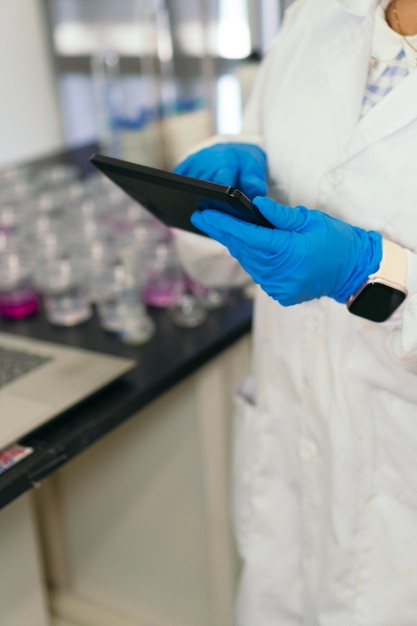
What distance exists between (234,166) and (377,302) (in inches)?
12.5

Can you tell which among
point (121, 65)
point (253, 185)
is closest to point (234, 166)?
point (253, 185)

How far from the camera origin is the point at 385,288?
0.99 m

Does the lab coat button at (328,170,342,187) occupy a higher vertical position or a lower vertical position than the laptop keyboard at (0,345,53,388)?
higher

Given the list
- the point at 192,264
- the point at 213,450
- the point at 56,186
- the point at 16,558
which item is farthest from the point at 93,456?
the point at 56,186

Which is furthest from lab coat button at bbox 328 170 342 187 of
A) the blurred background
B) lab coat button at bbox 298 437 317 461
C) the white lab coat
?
the blurred background

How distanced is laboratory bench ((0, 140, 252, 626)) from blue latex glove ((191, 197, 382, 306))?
1.33 ft

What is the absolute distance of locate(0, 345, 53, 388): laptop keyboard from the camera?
1320 millimetres

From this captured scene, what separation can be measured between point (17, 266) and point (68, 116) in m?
1.63

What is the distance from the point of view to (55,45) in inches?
118

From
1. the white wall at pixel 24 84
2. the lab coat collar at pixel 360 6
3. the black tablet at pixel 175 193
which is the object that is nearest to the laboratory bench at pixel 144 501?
the black tablet at pixel 175 193

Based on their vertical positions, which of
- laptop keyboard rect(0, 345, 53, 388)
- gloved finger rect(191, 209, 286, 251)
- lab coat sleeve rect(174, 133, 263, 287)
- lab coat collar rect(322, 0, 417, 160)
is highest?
lab coat collar rect(322, 0, 417, 160)

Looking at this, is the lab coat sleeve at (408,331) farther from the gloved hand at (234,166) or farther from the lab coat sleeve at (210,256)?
the lab coat sleeve at (210,256)

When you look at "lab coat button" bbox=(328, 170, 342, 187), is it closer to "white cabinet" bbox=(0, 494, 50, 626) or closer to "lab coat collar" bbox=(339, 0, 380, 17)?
"lab coat collar" bbox=(339, 0, 380, 17)

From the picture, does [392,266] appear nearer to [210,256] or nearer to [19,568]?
[210,256]
